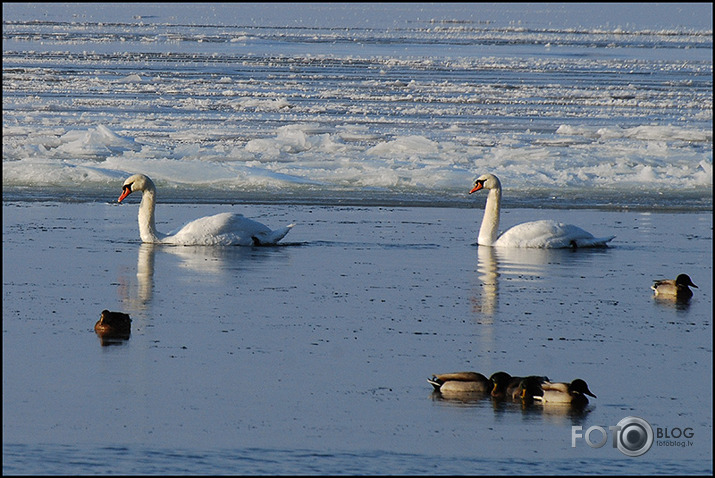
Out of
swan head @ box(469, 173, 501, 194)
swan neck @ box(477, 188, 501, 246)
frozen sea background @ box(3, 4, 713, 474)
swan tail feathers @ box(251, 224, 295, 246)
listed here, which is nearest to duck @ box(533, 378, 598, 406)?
frozen sea background @ box(3, 4, 713, 474)

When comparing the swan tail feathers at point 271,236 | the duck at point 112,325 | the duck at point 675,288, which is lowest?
the duck at point 112,325

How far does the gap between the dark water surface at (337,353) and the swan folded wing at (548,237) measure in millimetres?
194

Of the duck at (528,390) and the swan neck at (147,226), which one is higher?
the swan neck at (147,226)

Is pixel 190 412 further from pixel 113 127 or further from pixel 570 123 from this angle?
pixel 570 123

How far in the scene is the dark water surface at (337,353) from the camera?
18.6ft

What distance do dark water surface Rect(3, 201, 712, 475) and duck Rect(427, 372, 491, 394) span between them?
12 centimetres

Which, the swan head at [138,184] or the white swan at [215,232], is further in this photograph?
the swan head at [138,184]

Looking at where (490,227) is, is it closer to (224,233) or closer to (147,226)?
(224,233)

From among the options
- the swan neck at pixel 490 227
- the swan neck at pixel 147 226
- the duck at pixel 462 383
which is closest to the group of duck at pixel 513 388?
the duck at pixel 462 383

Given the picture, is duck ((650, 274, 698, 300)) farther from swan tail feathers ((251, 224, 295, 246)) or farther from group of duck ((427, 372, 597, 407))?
swan tail feathers ((251, 224, 295, 246))

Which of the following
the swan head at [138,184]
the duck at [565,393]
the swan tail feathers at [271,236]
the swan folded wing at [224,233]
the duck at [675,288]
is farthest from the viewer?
the swan head at [138,184]

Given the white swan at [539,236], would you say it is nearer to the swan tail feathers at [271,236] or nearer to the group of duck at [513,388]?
the swan tail feathers at [271,236]

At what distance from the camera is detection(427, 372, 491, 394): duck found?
6590mm

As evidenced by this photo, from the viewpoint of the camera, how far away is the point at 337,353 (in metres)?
7.49
